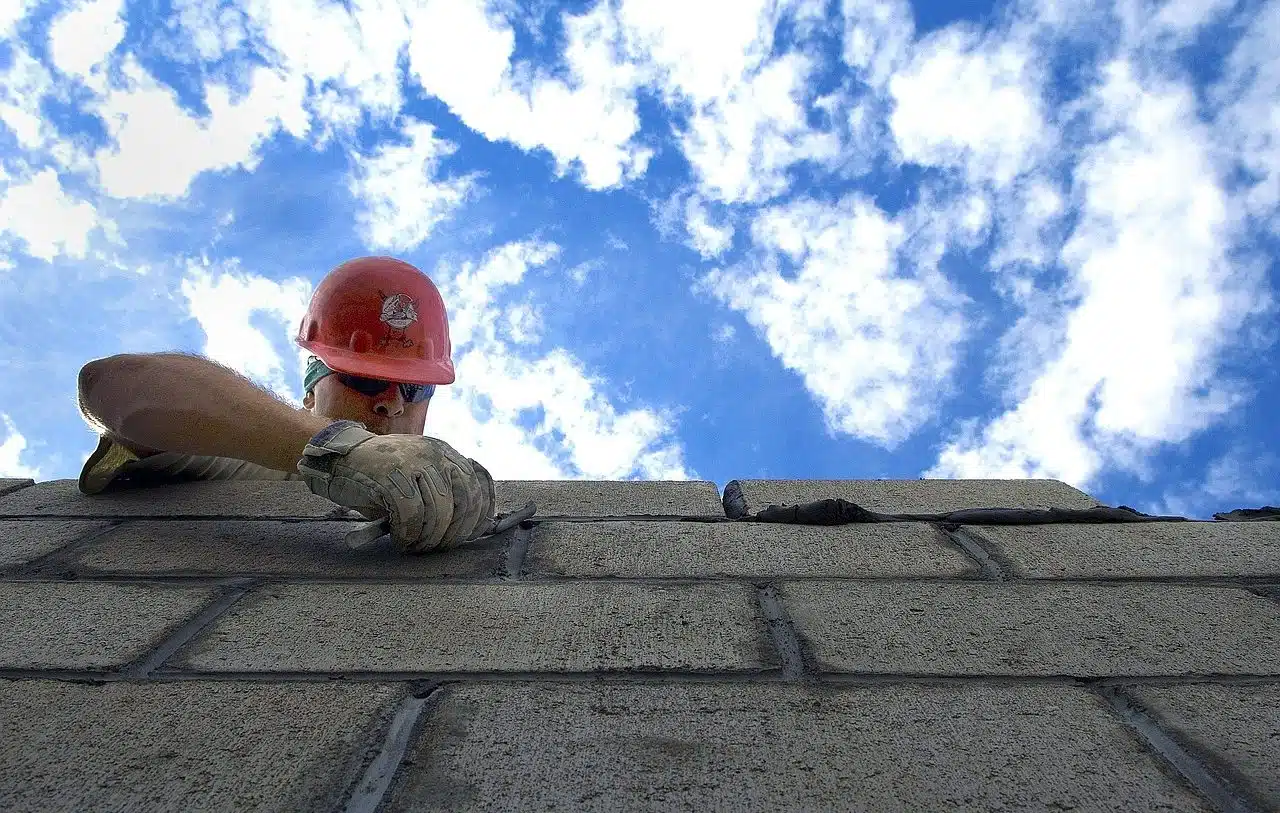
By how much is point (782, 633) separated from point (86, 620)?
0.94 m

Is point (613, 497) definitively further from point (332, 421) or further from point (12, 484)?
point (12, 484)

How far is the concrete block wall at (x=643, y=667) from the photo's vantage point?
→ 81 centimetres

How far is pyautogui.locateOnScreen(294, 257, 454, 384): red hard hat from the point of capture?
2342 millimetres

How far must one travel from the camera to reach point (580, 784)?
790 millimetres

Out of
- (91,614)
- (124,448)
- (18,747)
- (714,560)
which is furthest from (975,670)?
(124,448)

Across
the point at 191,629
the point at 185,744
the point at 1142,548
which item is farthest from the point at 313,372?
the point at 1142,548

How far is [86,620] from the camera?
121 centimetres

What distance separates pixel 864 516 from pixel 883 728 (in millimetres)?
850

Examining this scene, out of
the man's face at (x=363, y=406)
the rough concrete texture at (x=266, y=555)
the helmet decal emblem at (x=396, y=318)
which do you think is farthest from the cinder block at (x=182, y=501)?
the helmet decal emblem at (x=396, y=318)

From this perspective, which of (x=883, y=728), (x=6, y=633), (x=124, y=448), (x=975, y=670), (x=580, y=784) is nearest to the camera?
(x=580, y=784)

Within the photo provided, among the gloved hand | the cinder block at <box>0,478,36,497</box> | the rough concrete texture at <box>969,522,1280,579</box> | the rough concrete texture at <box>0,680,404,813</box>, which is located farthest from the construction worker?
the rough concrete texture at <box>969,522,1280,579</box>

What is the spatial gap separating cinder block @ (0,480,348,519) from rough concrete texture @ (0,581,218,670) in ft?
1.40

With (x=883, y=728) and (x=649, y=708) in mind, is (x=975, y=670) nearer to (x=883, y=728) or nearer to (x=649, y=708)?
(x=883, y=728)

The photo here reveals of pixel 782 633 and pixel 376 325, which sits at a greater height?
pixel 376 325
